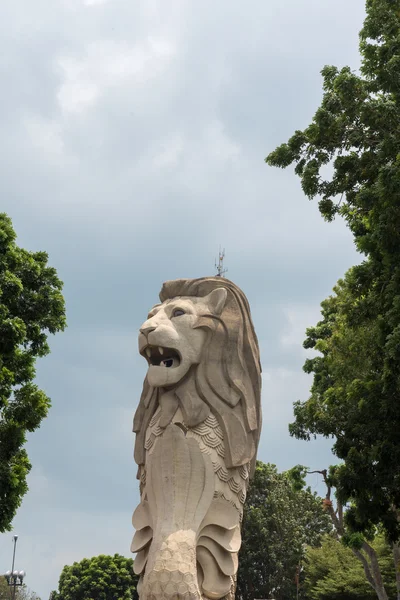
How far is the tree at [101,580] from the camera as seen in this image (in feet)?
139

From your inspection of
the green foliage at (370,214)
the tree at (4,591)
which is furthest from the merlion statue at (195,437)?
the tree at (4,591)

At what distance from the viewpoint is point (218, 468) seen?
9664mm

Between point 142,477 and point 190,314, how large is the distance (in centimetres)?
242

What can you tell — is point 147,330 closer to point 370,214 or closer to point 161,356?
point 161,356

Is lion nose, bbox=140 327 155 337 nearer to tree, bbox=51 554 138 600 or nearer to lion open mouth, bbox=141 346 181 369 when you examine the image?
lion open mouth, bbox=141 346 181 369

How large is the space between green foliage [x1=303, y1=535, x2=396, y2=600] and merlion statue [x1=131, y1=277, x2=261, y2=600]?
1510 cm

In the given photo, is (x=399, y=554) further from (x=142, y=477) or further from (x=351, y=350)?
(x=142, y=477)

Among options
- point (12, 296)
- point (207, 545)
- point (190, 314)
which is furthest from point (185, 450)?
point (12, 296)

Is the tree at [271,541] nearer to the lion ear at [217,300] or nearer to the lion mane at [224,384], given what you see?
the lion mane at [224,384]

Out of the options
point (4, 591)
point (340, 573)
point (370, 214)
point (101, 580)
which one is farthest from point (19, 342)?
point (4, 591)

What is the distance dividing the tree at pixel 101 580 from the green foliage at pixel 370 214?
107 feet

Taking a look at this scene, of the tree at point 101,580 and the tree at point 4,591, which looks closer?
the tree at point 101,580

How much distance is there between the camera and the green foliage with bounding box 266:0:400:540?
36.8 ft

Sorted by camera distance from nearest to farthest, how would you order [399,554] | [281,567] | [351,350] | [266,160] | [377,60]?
[377,60]
[266,160]
[351,350]
[399,554]
[281,567]
